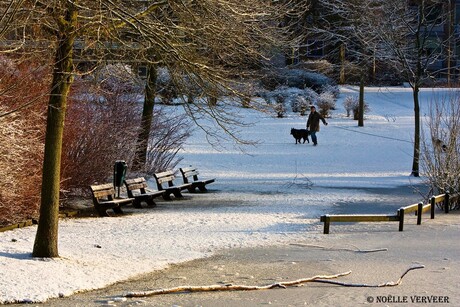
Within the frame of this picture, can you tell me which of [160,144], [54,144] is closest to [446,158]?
[160,144]

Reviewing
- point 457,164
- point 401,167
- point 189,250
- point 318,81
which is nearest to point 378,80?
point 318,81

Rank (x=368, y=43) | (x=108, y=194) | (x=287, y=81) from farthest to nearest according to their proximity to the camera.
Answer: (x=287, y=81)
(x=368, y=43)
(x=108, y=194)

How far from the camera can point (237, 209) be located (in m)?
18.9

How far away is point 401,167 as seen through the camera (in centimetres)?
3114

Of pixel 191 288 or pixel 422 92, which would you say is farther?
pixel 422 92

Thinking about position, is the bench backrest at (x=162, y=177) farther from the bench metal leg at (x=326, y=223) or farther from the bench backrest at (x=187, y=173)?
the bench metal leg at (x=326, y=223)

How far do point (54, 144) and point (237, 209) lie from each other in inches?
313

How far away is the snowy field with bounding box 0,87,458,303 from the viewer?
11164 mm

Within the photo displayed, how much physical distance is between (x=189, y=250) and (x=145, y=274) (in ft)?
6.61

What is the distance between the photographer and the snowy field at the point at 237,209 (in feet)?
36.6

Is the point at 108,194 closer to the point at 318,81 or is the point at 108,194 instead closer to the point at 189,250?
the point at 189,250

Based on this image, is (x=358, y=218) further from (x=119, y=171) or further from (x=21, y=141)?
(x=21, y=141)

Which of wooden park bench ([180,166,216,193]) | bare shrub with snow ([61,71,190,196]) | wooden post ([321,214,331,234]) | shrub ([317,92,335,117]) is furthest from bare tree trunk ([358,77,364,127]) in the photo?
wooden post ([321,214,331,234])

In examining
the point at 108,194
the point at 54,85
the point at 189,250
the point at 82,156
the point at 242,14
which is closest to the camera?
the point at 54,85
